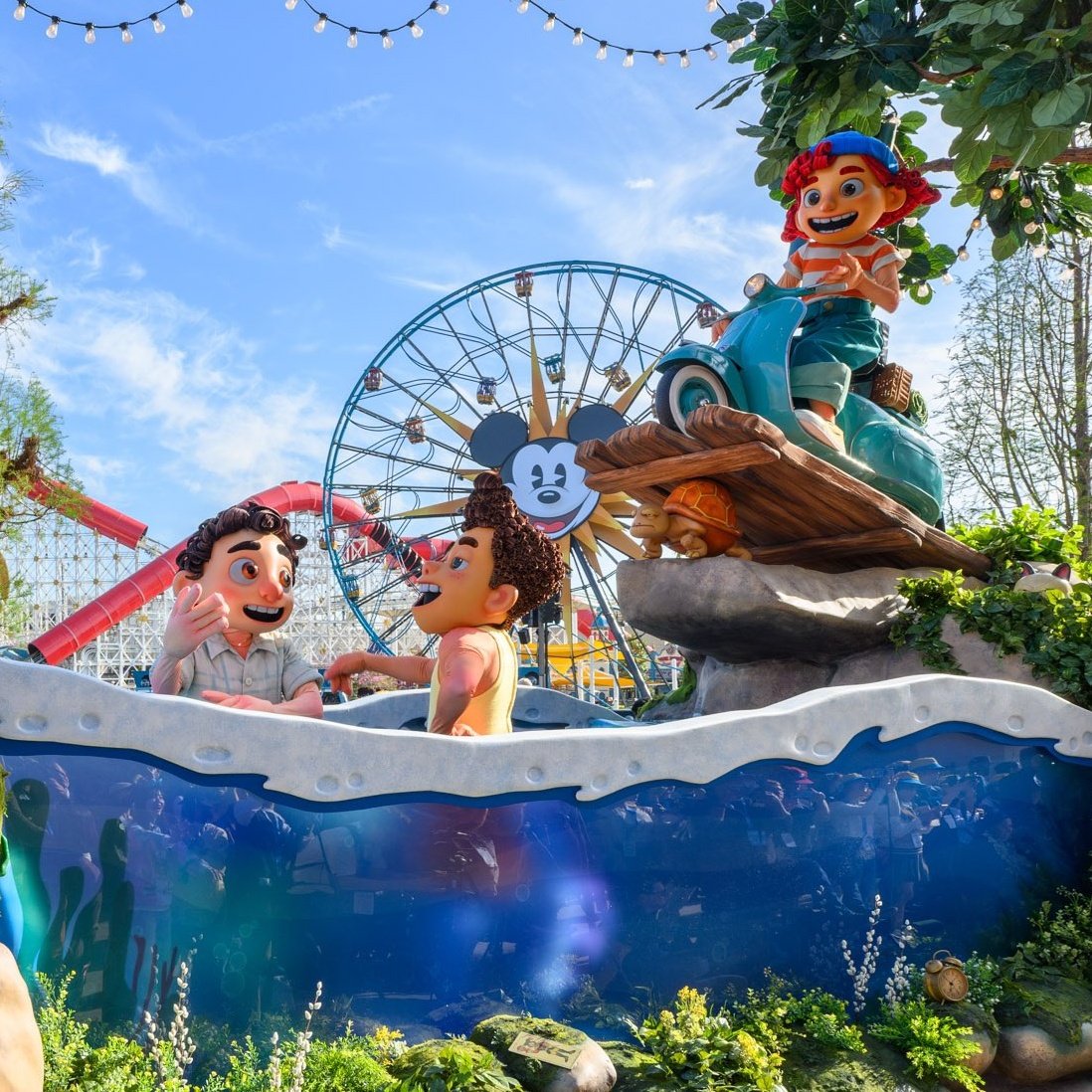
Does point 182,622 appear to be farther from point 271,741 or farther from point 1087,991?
point 1087,991

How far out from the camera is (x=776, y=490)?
5055 millimetres

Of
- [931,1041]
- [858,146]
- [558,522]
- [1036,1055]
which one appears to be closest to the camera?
[931,1041]

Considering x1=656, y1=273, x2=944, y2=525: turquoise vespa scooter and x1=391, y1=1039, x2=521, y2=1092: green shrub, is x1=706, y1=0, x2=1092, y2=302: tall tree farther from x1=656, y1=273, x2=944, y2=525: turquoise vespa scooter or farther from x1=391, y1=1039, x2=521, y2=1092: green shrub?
x1=391, y1=1039, x2=521, y2=1092: green shrub

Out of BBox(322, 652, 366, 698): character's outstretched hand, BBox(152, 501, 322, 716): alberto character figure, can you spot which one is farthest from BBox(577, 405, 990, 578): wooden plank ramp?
BBox(152, 501, 322, 716): alberto character figure

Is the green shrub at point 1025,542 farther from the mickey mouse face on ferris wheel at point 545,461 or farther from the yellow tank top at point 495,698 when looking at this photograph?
Answer: the mickey mouse face on ferris wheel at point 545,461

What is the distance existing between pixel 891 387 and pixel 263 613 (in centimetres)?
358

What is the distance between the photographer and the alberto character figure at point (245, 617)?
14.5ft

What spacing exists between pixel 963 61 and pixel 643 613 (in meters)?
2.61

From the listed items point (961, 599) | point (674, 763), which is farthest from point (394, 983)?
point (961, 599)

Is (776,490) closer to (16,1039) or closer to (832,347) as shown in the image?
(832,347)

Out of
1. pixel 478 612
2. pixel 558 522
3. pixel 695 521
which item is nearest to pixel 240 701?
pixel 478 612

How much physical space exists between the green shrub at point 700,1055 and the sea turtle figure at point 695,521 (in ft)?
7.32

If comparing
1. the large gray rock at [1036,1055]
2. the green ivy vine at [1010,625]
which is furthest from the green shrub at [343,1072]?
the green ivy vine at [1010,625]

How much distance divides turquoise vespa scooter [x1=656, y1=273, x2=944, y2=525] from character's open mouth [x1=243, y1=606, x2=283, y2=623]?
1.93m
